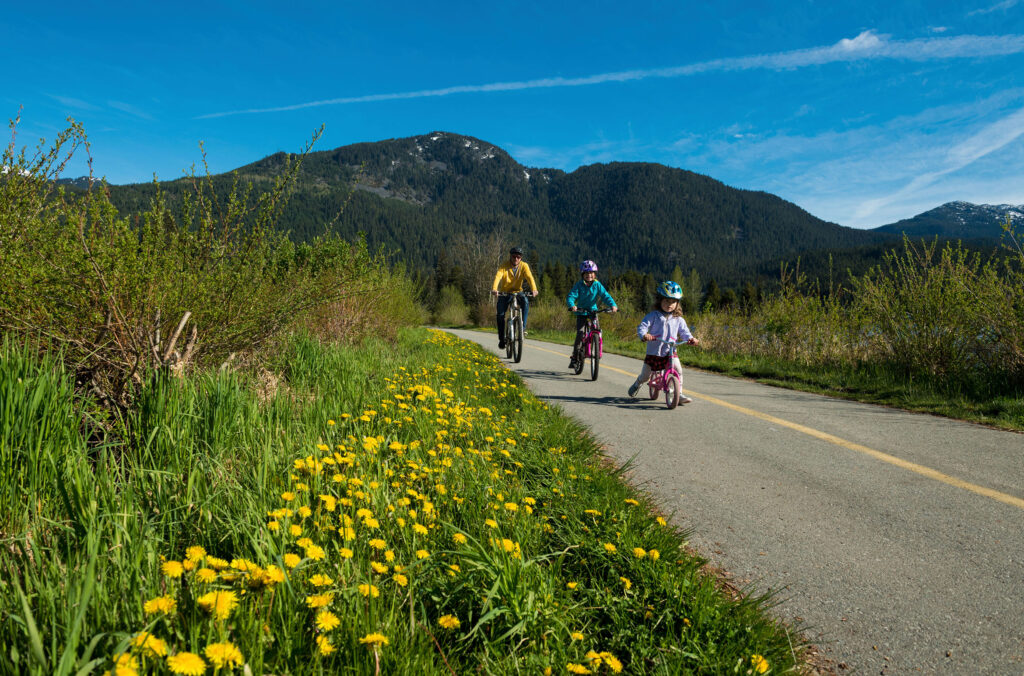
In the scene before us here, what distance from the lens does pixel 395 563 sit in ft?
7.18

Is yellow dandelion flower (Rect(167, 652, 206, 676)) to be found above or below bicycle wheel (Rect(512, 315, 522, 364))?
below

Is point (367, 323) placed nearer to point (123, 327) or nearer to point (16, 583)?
point (123, 327)

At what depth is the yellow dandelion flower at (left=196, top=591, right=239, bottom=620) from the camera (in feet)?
4.71

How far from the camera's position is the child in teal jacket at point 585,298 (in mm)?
9711

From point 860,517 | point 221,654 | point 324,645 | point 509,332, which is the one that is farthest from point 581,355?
point 221,654

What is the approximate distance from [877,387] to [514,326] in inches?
254

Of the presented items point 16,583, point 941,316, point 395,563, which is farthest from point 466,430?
point 941,316

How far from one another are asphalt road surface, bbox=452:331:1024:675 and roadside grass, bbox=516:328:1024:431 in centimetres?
58

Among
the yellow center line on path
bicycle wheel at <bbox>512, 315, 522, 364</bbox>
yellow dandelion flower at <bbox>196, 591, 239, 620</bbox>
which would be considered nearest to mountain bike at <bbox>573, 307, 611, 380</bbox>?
bicycle wheel at <bbox>512, 315, 522, 364</bbox>

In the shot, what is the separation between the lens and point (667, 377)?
6.86 m

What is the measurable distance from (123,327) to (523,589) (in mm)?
3297

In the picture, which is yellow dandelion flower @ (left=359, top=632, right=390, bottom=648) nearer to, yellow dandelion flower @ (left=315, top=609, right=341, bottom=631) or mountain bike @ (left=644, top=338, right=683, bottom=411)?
yellow dandelion flower @ (left=315, top=609, right=341, bottom=631)

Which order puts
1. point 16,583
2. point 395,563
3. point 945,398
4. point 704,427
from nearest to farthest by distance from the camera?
point 16,583, point 395,563, point 704,427, point 945,398

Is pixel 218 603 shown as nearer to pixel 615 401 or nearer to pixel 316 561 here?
pixel 316 561
